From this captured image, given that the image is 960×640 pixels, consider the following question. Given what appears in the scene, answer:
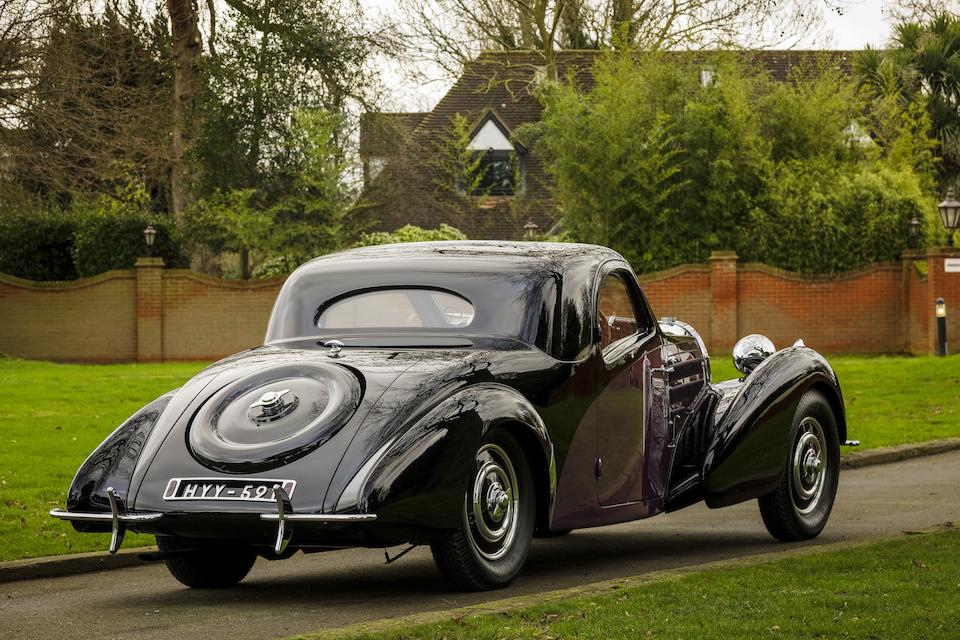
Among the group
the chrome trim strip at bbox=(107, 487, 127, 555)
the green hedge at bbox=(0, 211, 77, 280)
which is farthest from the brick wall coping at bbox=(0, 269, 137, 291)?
the chrome trim strip at bbox=(107, 487, 127, 555)

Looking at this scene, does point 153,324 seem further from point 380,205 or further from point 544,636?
point 544,636

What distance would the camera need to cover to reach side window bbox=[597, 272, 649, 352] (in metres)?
8.08

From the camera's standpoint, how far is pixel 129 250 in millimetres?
36000

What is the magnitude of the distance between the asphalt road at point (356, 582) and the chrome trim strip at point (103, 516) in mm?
436

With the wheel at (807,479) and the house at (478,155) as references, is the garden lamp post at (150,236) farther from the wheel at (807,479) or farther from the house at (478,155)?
the wheel at (807,479)

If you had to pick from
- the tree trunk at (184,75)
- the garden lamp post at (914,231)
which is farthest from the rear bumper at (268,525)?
the tree trunk at (184,75)

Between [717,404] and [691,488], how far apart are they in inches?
26.3

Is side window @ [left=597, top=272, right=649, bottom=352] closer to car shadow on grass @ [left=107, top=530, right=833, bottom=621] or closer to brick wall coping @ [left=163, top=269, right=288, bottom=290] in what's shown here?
car shadow on grass @ [left=107, top=530, right=833, bottom=621]

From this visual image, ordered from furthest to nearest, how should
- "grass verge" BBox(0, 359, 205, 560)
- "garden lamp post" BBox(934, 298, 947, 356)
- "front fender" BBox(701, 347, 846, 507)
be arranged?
"garden lamp post" BBox(934, 298, 947, 356), "grass verge" BBox(0, 359, 205, 560), "front fender" BBox(701, 347, 846, 507)

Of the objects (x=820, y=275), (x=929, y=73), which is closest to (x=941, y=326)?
(x=820, y=275)

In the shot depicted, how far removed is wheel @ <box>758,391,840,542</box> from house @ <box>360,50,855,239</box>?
30.7 m

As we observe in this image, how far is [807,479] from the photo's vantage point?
360 inches

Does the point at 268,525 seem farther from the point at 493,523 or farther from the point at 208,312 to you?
the point at 208,312

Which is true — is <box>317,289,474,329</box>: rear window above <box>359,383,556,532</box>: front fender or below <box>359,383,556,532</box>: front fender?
above
